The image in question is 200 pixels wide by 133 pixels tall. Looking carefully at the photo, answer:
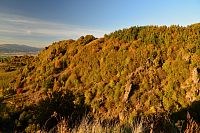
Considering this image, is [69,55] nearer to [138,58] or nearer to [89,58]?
[89,58]

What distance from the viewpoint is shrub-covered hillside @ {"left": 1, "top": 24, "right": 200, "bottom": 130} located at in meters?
37.6

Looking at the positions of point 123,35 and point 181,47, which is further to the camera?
point 123,35

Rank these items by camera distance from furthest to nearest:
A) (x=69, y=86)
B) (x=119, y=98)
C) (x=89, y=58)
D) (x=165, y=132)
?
(x=89, y=58), (x=69, y=86), (x=119, y=98), (x=165, y=132)

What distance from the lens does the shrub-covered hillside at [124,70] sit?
123 ft

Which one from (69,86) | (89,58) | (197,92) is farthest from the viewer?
(89,58)

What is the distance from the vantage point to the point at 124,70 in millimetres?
47750

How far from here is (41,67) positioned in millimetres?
63219

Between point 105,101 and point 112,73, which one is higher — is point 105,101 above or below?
below

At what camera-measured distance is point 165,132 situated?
6.80 metres

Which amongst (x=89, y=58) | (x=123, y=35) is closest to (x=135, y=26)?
(x=123, y=35)

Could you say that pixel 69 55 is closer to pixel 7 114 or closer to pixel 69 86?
pixel 69 86

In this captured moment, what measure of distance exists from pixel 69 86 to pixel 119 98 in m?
Result: 13.3

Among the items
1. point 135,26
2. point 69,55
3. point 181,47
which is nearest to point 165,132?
point 181,47

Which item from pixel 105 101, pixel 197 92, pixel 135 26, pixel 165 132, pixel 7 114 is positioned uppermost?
pixel 135 26
